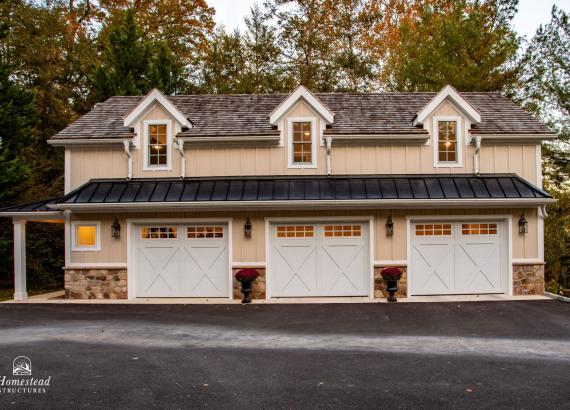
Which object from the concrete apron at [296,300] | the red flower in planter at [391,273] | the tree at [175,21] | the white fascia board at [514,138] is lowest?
the concrete apron at [296,300]

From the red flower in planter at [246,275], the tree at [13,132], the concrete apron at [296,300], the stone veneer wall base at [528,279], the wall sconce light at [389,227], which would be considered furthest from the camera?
the tree at [13,132]

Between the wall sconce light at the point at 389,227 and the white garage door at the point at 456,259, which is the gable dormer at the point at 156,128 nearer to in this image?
the wall sconce light at the point at 389,227

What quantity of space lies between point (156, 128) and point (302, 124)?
4727mm

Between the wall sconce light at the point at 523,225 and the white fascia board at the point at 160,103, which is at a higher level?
the white fascia board at the point at 160,103

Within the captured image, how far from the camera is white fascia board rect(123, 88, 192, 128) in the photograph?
13.7 m

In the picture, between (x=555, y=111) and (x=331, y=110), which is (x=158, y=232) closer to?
(x=331, y=110)

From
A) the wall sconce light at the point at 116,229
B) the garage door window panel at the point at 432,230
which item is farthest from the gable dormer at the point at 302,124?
the wall sconce light at the point at 116,229

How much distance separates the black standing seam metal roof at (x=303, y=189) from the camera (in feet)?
41.4

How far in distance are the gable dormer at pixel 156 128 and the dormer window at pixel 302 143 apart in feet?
11.1

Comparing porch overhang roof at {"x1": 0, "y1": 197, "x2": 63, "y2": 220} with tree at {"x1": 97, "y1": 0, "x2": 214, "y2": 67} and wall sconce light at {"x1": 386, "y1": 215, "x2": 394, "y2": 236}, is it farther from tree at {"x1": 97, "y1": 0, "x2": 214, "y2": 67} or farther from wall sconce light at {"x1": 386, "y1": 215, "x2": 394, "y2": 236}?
tree at {"x1": 97, "y1": 0, "x2": 214, "y2": 67}

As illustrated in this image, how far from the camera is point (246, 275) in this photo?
40.5ft

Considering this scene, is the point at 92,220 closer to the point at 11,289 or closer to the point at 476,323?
the point at 11,289

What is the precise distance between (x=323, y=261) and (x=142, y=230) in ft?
18.5

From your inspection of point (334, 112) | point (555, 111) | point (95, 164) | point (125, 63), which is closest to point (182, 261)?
point (95, 164)
